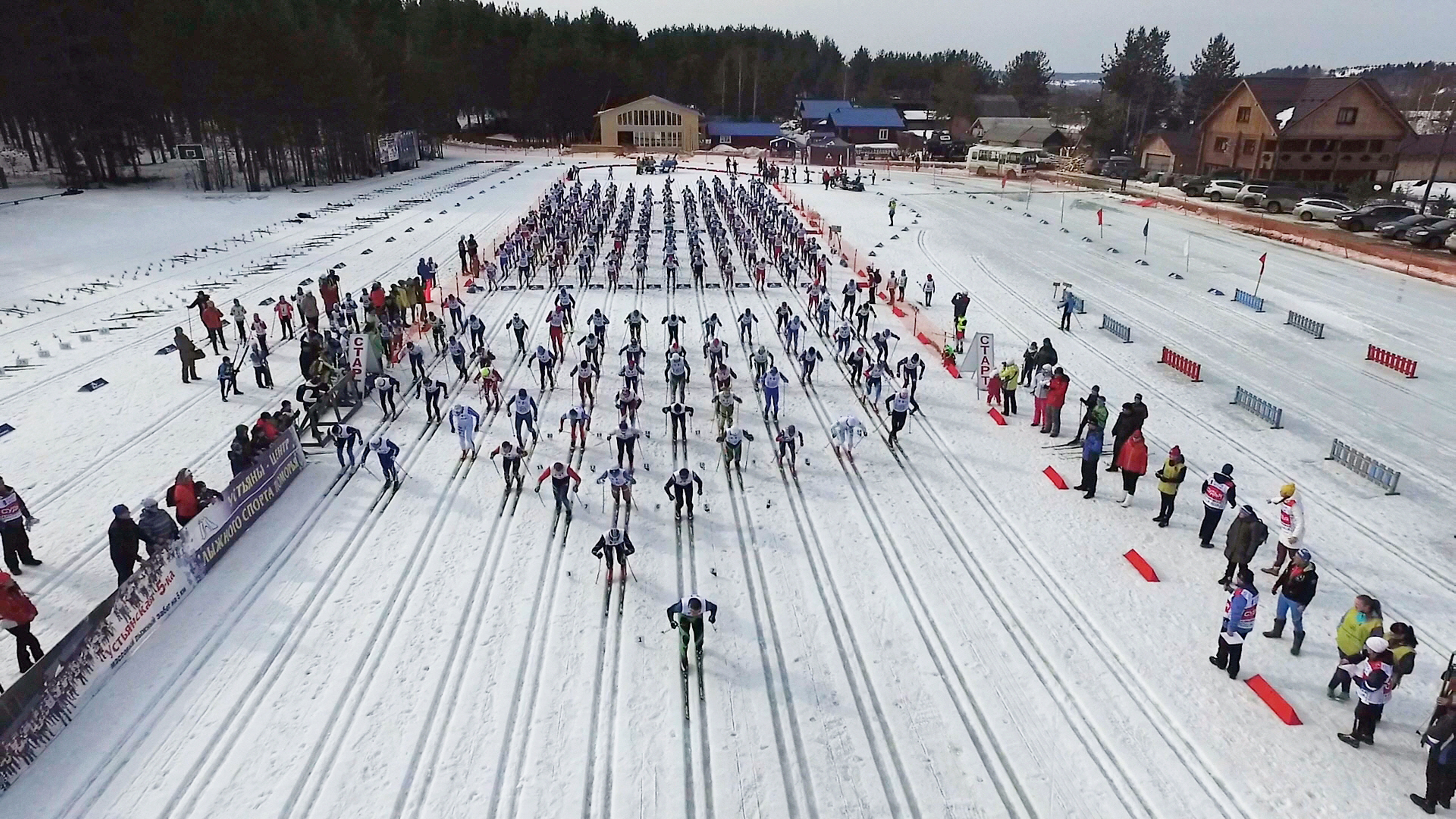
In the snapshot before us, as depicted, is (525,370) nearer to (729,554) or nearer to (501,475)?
(501,475)

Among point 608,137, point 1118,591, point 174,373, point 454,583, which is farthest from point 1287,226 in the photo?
point 608,137

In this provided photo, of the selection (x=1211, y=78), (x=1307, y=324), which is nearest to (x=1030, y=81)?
(x=1211, y=78)

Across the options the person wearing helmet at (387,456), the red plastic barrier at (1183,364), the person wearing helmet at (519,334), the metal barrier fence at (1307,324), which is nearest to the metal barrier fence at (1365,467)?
the red plastic barrier at (1183,364)

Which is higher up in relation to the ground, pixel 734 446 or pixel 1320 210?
pixel 1320 210

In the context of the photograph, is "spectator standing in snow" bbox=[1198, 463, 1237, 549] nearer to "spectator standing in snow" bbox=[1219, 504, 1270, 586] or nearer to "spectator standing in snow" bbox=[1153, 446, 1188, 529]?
"spectator standing in snow" bbox=[1153, 446, 1188, 529]

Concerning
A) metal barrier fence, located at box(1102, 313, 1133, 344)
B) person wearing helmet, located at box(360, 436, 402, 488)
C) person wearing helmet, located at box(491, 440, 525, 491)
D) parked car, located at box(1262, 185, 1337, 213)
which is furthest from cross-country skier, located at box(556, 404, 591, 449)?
parked car, located at box(1262, 185, 1337, 213)

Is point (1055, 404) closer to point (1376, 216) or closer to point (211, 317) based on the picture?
point (211, 317)

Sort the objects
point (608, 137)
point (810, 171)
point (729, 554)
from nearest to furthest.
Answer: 1. point (729, 554)
2. point (810, 171)
3. point (608, 137)
